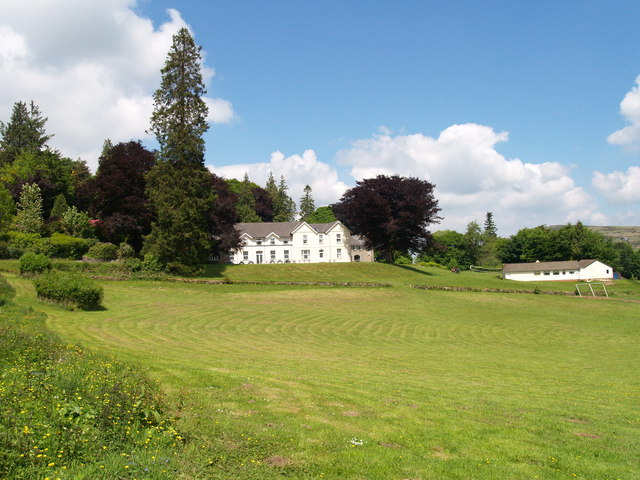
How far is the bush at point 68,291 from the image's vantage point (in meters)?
24.9

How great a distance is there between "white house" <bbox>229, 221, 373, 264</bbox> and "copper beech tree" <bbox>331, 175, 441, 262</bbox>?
1053 cm

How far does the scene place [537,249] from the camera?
108125 millimetres

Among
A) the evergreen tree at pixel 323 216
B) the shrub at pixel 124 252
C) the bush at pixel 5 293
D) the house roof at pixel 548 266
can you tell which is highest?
the evergreen tree at pixel 323 216

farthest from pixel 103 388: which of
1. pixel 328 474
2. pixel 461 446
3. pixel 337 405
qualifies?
pixel 461 446

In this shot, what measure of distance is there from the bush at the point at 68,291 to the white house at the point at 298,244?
5871 centimetres

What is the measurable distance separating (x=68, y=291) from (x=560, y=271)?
91.1 metres

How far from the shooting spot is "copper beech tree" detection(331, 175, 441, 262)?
233 feet

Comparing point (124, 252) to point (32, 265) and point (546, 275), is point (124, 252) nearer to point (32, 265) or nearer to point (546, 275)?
point (32, 265)

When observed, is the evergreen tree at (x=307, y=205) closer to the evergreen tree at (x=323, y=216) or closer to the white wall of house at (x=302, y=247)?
the evergreen tree at (x=323, y=216)

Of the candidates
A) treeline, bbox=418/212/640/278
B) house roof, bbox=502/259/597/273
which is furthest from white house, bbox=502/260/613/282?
treeline, bbox=418/212/640/278

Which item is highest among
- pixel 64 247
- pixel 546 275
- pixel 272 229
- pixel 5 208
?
pixel 5 208

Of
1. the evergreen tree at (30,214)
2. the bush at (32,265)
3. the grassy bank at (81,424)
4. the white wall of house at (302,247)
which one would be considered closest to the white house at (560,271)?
the white wall of house at (302,247)

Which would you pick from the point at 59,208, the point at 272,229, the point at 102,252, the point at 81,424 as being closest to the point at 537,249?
the point at 272,229

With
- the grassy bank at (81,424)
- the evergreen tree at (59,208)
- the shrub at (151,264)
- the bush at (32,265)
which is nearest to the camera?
the grassy bank at (81,424)
